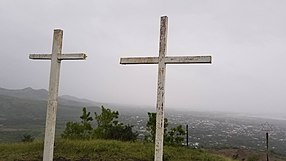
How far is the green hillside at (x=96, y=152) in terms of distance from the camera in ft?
33.5

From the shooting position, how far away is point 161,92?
6055mm

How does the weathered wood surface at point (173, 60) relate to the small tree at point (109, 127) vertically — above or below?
above

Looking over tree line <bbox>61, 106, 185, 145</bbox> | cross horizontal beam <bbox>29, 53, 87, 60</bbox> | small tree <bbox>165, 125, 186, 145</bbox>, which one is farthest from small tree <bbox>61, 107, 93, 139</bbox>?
cross horizontal beam <bbox>29, 53, 87, 60</bbox>

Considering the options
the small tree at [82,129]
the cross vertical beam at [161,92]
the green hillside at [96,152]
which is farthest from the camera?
the small tree at [82,129]

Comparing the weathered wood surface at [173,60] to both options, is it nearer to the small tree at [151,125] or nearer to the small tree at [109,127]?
the small tree at [151,125]

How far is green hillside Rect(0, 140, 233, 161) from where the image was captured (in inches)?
402

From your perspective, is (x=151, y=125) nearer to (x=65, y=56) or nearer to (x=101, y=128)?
(x=101, y=128)

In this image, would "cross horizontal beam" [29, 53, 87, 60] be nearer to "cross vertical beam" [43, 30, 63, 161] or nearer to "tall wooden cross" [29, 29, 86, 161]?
"tall wooden cross" [29, 29, 86, 161]

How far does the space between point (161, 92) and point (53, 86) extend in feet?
8.71

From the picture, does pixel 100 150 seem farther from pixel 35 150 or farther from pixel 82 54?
pixel 82 54

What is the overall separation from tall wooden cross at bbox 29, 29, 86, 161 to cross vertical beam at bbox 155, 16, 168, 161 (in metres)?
1.88

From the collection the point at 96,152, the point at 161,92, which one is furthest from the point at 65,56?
the point at 96,152

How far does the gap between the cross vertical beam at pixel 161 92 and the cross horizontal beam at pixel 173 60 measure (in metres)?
0.14

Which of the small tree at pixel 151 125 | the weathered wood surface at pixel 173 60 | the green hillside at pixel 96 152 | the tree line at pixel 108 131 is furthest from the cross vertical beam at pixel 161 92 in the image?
the tree line at pixel 108 131
